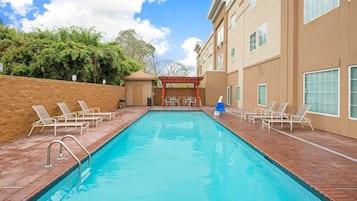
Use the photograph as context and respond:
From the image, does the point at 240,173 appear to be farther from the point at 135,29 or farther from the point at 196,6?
the point at 135,29

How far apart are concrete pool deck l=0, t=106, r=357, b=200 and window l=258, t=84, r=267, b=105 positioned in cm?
659

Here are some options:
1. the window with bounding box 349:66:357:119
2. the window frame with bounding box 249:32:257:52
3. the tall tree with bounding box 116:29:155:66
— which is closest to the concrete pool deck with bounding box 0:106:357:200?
the window with bounding box 349:66:357:119

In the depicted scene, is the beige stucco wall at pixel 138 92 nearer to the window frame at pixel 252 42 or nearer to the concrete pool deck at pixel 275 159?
the window frame at pixel 252 42

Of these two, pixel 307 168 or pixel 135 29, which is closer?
pixel 307 168

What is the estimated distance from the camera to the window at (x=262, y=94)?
598 inches

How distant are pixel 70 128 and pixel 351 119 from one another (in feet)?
29.5

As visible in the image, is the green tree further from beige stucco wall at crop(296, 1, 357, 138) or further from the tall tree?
the tall tree

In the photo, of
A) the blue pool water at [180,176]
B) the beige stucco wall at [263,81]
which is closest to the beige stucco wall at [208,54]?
the beige stucco wall at [263,81]

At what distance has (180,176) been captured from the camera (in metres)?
5.30

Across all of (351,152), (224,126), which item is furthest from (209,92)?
(351,152)

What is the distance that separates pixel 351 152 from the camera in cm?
604

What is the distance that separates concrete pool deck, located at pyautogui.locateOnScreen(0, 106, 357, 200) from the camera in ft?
12.8

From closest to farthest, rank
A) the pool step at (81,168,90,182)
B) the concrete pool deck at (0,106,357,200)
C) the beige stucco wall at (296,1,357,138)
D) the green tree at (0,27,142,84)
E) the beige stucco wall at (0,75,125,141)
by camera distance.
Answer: the concrete pool deck at (0,106,357,200), the pool step at (81,168,90,182), the beige stucco wall at (0,75,125,141), the beige stucco wall at (296,1,357,138), the green tree at (0,27,142,84)

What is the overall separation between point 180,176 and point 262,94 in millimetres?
11601
